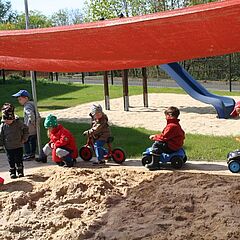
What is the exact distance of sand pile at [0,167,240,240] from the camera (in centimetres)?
400

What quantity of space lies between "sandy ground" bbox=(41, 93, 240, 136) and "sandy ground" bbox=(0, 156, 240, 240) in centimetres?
376

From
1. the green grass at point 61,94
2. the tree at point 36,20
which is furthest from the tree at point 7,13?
the green grass at point 61,94

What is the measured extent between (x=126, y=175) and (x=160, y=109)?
272 inches

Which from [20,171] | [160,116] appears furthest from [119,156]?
[160,116]

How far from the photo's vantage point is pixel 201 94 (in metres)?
12.4

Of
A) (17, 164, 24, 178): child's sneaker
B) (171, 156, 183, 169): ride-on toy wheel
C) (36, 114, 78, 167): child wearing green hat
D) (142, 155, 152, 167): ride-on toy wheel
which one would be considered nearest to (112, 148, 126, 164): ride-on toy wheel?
(142, 155, 152, 167): ride-on toy wheel

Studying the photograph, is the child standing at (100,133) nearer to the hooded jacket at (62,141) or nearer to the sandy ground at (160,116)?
the hooded jacket at (62,141)

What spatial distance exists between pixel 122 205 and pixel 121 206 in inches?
1.0

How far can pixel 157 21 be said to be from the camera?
3369 mm

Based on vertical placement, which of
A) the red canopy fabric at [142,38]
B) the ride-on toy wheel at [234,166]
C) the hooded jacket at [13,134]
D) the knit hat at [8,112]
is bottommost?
the ride-on toy wheel at [234,166]

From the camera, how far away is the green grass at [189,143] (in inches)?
273

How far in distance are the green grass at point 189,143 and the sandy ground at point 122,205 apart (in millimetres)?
1088

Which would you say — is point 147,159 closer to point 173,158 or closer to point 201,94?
point 173,158

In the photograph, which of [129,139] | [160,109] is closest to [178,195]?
[129,139]
